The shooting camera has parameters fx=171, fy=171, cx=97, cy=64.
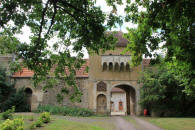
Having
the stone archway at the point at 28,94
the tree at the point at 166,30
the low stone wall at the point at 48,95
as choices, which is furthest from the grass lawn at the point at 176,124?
the stone archway at the point at 28,94

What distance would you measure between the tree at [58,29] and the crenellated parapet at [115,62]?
12.0 metres

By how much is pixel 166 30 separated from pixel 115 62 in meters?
13.7

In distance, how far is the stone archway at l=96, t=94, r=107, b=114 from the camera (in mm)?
19261

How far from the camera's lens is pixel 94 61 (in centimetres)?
2022

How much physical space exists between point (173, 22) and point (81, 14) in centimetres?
329

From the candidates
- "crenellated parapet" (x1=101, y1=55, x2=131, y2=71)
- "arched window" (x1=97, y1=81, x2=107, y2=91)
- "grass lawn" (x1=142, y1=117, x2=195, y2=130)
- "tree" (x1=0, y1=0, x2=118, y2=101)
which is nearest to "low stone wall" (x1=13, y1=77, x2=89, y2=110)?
"arched window" (x1=97, y1=81, x2=107, y2=91)

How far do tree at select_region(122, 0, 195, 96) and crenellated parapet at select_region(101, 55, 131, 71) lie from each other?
12.8 m

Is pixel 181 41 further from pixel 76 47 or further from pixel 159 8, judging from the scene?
pixel 76 47

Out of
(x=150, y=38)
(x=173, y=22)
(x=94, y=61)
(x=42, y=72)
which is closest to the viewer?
(x=173, y=22)

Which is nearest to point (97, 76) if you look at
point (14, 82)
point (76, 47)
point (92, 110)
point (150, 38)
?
point (92, 110)

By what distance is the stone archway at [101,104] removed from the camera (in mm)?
19261

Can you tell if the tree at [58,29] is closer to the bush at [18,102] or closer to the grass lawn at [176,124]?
the grass lawn at [176,124]

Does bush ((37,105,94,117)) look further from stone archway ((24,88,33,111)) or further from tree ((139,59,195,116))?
tree ((139,59,195,116))

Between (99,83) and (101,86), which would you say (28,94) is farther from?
(101,86)
